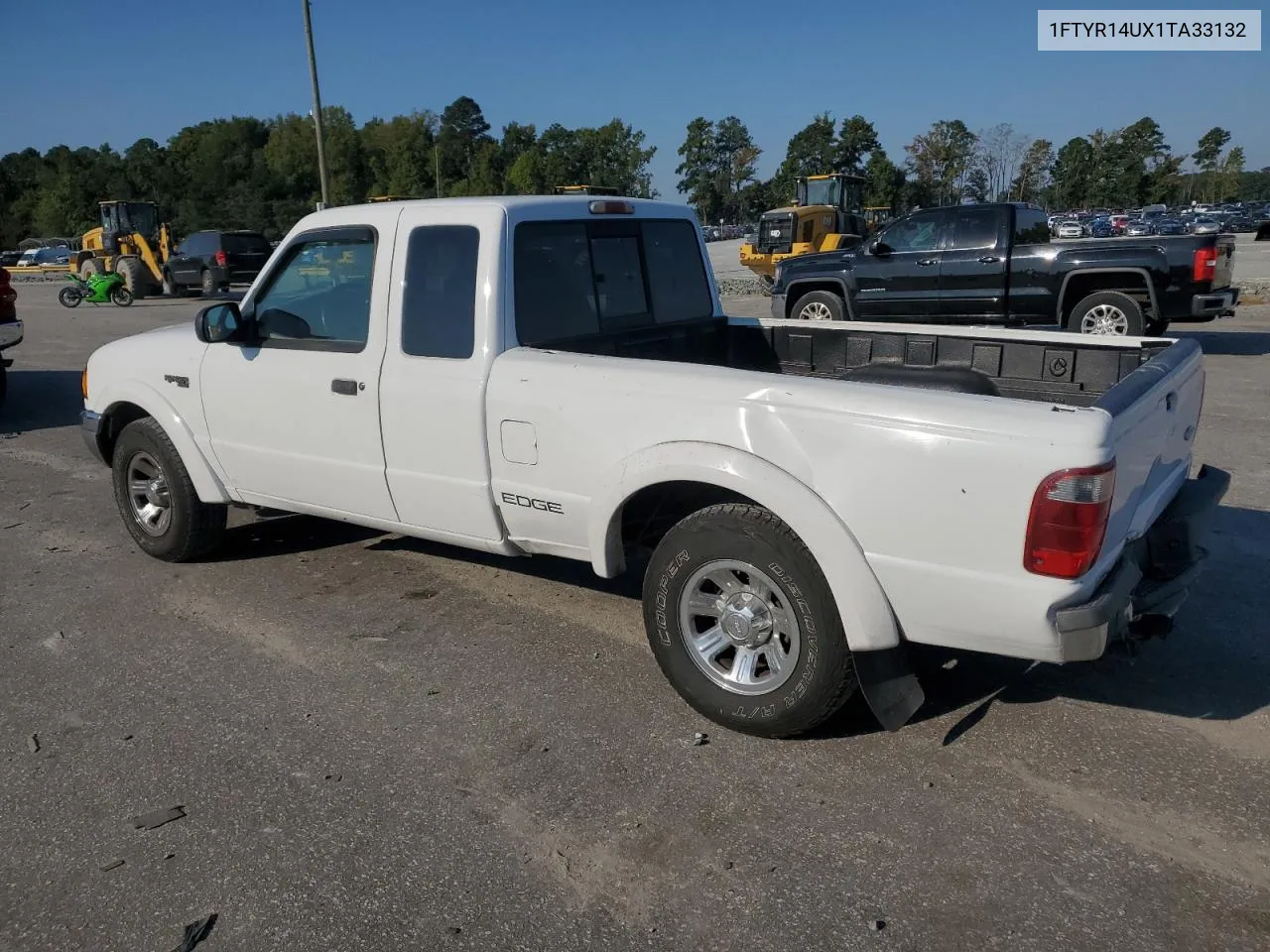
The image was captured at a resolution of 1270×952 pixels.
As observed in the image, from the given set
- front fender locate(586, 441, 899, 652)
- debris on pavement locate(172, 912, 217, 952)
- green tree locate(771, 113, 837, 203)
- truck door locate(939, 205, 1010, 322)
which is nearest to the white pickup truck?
front fender locate(586, 441, 899, 652)

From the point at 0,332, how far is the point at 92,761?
8394 millimetres

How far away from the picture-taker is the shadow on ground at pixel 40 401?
33.2 ft

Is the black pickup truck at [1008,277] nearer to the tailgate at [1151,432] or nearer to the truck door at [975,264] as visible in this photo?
the truck door at [975,264]

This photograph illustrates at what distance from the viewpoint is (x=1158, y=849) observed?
9.61 feet

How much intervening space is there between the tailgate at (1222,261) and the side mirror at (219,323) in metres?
10.6

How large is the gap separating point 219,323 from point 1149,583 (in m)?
4.15

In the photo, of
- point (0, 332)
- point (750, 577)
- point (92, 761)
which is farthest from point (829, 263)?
point (92, 761)

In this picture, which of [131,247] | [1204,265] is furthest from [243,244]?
[1204,265]

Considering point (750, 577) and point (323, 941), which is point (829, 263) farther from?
point (323, 941)

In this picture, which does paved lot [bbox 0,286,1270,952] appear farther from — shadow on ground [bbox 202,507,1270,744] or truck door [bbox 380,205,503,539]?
truck door [bbox 380,205,503,539]

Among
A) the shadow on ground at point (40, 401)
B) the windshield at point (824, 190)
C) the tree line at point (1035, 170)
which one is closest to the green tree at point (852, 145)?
the tree line at point (1035, 170)

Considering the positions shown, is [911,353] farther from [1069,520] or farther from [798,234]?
[798,234]

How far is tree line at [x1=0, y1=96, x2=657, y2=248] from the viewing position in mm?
73062

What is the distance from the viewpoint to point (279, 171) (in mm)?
81500
